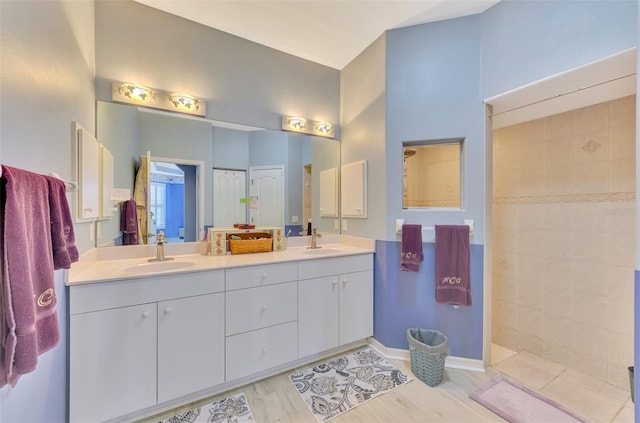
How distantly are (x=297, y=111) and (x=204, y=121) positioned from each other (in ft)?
3.01

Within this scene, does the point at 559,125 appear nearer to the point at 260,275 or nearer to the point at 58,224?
the point at 260,275

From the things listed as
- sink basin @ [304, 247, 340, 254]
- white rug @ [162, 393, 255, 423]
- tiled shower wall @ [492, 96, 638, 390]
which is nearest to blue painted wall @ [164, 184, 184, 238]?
sink basin @ [304, 247, 340, 254]

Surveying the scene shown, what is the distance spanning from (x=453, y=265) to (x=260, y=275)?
4.88 ft

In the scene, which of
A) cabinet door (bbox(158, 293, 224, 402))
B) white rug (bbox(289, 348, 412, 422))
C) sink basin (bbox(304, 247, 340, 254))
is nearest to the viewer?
cabinet door (bbox(158, 293, 224, 402))

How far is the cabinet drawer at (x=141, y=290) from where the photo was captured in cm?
133

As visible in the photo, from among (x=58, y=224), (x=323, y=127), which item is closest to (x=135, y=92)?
(x=58, y=224)

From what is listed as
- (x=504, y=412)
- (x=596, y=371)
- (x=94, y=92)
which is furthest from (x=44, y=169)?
(x=596, y=371)

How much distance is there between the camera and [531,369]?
208cm

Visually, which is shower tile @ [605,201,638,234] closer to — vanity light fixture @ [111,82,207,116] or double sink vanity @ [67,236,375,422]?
double sink vanity @ [67,236,375,422]

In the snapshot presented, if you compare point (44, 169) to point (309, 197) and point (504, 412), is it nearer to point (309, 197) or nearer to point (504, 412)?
point (309, 197)

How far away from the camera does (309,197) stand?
2.69 metres

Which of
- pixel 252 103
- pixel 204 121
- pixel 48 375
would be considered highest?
pixel 252 103

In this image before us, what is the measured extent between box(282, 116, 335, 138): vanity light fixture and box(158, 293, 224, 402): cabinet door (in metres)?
1.70

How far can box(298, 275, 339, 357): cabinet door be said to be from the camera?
199 cm
